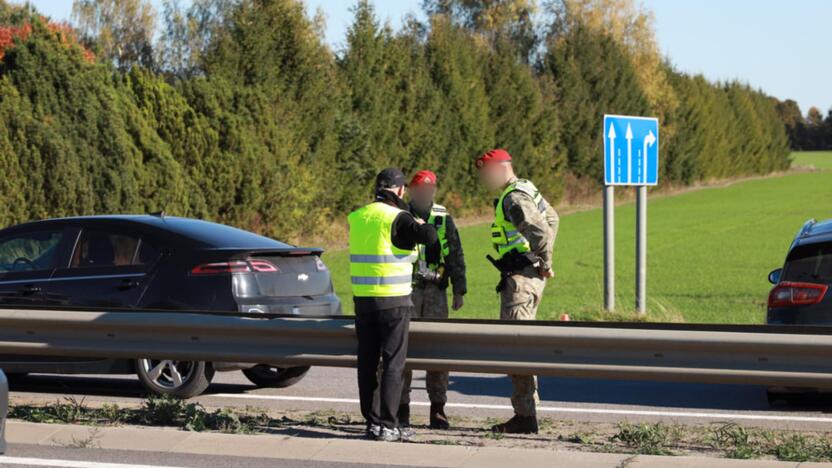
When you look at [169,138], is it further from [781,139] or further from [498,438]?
[781,139]

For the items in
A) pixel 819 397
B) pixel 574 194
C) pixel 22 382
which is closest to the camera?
pixel 819 397

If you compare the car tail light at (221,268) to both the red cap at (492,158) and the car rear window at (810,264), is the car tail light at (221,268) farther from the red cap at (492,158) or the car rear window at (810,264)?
the car rear window at (810,264)

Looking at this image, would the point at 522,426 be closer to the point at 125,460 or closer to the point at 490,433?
the point at 490,433

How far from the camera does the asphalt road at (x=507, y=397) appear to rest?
9.52 meters

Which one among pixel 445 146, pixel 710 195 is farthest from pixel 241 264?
pixel 710 195

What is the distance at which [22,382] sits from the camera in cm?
1131

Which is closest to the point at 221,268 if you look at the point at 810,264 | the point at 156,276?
the point at 156,276

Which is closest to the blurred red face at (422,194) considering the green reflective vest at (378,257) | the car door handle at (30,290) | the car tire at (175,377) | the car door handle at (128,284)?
the green reflective vest at (378,257)

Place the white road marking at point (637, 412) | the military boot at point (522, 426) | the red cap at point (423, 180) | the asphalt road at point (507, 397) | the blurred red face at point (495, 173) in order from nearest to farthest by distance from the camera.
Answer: the military boot at point (522, 426)
the blurred red face at point (495, 173)
the red cap at point (423, 180)
the white road marking at point (637, 412)
the asphalt road at point (507, 397)

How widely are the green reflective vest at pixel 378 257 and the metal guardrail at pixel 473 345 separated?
332 millimetres

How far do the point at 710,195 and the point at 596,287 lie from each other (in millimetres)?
46559

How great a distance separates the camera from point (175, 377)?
10258 millimetres

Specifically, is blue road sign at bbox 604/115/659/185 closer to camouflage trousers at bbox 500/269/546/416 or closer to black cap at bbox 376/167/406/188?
camouflage trousers at bbox 500/269/546/416

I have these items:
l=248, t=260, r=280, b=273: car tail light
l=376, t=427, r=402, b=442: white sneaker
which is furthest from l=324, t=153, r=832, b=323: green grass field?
l=376, t=427, r=402, b=442: white sneaker
